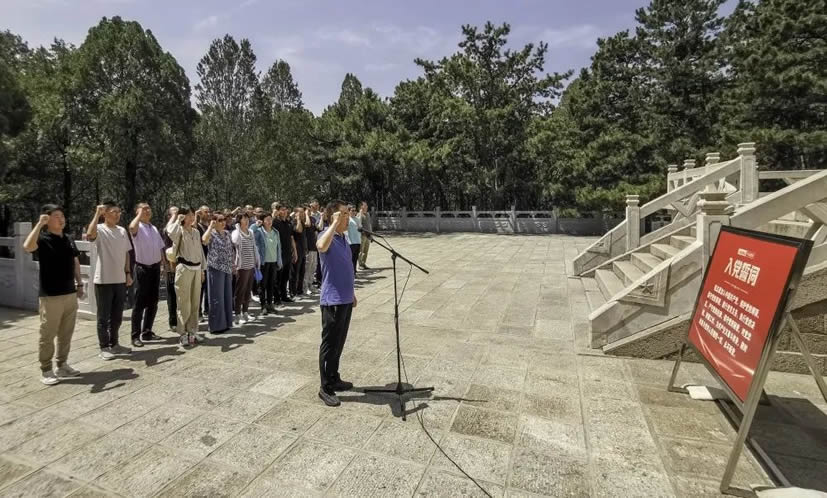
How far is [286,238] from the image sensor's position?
7629mm

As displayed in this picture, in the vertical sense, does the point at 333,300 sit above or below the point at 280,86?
below

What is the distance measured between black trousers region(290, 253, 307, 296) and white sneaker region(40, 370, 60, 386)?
4.12 m

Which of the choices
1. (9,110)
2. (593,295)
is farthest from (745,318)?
(9,110)

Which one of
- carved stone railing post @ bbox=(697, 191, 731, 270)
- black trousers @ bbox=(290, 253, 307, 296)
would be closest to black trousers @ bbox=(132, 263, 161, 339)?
black trousers @ bbox=(290, 253, 307, 296)

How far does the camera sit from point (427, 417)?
346cm

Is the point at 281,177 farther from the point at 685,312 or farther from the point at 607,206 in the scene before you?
the point at 685,312

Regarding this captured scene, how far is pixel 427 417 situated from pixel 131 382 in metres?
3.05

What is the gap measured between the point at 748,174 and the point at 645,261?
8.86 ft

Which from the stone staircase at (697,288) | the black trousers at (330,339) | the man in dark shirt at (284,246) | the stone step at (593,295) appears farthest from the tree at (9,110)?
the stone staircase at (697,288)

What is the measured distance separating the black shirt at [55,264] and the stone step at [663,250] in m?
7.89

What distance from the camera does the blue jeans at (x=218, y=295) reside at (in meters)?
5.70

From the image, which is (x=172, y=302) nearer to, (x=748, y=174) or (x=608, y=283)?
(x=608, y=283)

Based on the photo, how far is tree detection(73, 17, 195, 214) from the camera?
17.9 m

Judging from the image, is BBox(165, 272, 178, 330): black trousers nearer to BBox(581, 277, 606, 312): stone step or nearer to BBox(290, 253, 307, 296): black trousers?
BBox(290, 253, 307, 296): black trousers
